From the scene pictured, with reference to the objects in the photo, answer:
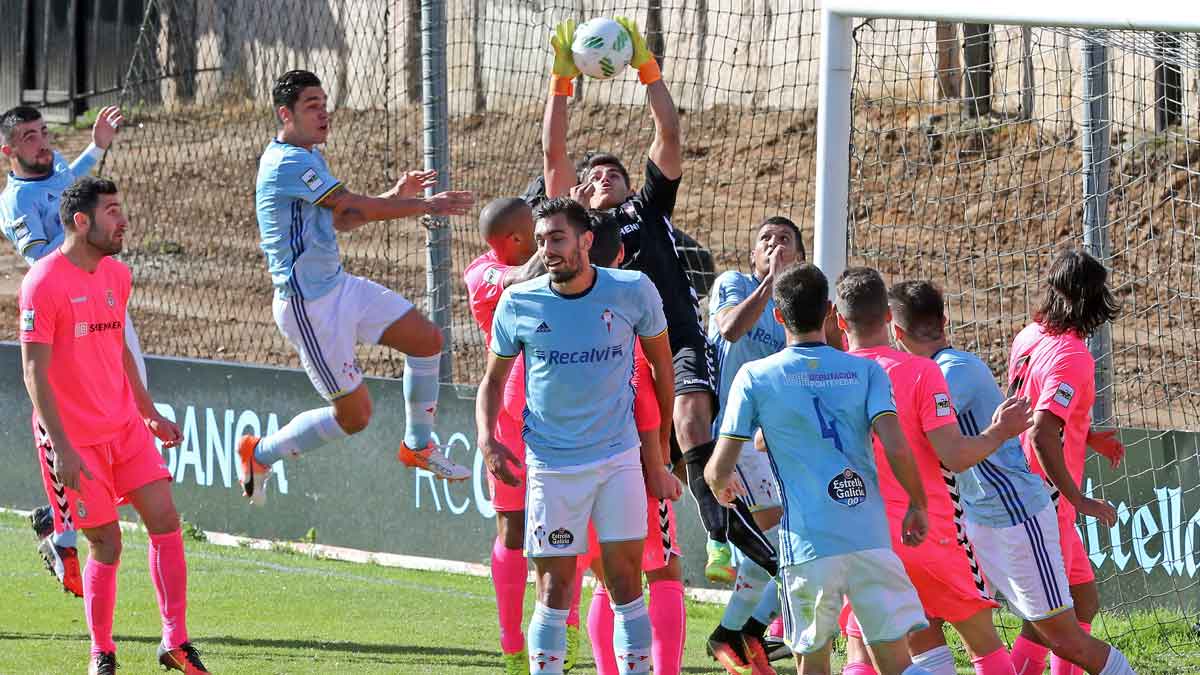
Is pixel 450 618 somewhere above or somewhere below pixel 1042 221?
below

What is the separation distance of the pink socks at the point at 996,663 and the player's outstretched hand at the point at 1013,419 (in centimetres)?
82

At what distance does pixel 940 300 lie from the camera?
5727mm

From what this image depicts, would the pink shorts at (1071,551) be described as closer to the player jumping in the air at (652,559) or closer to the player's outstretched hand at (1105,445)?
the player's outstretched hand at (1105,445)

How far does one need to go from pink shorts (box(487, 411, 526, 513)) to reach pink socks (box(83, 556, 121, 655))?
5.50ft

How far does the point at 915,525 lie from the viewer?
5.23 m

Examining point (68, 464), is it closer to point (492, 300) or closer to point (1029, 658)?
point (492, 300)

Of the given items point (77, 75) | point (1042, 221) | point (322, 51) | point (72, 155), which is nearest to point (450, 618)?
point (1042, 221)

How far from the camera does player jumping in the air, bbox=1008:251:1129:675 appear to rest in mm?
5957

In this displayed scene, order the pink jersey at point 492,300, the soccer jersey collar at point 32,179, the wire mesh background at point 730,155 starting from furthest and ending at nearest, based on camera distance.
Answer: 1. the wire mesh background at point 730,155
2. the soccer jersey collar at point 32,179
3. the pink jersey at point 492,300

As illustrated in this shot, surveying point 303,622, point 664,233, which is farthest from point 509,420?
point 303,622

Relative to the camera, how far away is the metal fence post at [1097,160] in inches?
329

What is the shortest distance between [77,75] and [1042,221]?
50.1ft

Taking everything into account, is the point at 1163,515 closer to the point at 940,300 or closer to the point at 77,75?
the point at 940,300

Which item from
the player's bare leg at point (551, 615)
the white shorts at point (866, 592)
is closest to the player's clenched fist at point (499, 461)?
the player's bare leg at point (551, 615)
